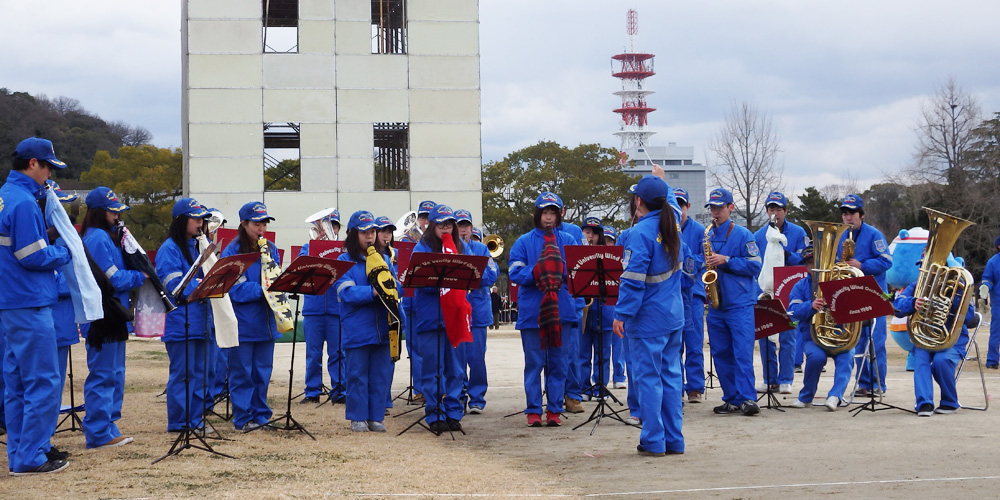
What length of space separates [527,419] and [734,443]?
243 cm

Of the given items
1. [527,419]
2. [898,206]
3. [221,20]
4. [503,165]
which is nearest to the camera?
[527,419]

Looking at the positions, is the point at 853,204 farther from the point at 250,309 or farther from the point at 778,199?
the point at 250,309

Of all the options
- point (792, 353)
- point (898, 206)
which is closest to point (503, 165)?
point (898, 206)

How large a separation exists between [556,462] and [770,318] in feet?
14.5

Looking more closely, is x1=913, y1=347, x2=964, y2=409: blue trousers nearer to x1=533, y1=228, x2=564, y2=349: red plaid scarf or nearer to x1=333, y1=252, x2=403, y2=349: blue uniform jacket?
x1=533, y1=228, x2=564, y2=349: red plaid scarf

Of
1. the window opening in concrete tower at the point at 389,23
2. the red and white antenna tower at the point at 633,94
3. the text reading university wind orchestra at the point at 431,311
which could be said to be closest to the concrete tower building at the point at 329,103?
the window opening in concrete tower at the point at 389,23

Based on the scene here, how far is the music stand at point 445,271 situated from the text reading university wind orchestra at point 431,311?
20 millimetres

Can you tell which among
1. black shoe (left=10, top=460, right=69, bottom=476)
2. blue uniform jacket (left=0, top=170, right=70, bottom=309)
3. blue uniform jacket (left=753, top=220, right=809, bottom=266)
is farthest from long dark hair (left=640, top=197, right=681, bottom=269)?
blue uniform jacket (left=753, top=220, right=809, bottom=266)

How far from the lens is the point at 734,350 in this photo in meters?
10.5

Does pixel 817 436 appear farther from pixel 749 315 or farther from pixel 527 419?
pixel 527 419

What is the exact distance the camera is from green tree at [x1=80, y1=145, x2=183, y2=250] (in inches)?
2029

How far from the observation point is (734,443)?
865cm

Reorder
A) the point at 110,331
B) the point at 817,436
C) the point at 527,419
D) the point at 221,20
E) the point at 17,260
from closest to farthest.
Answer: the point at 17,260 → the point at 110,331 → the point at 817,436 → the point at 527,419 → the point at 221,20

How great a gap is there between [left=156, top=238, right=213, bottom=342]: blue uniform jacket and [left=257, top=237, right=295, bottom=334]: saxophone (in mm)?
546
